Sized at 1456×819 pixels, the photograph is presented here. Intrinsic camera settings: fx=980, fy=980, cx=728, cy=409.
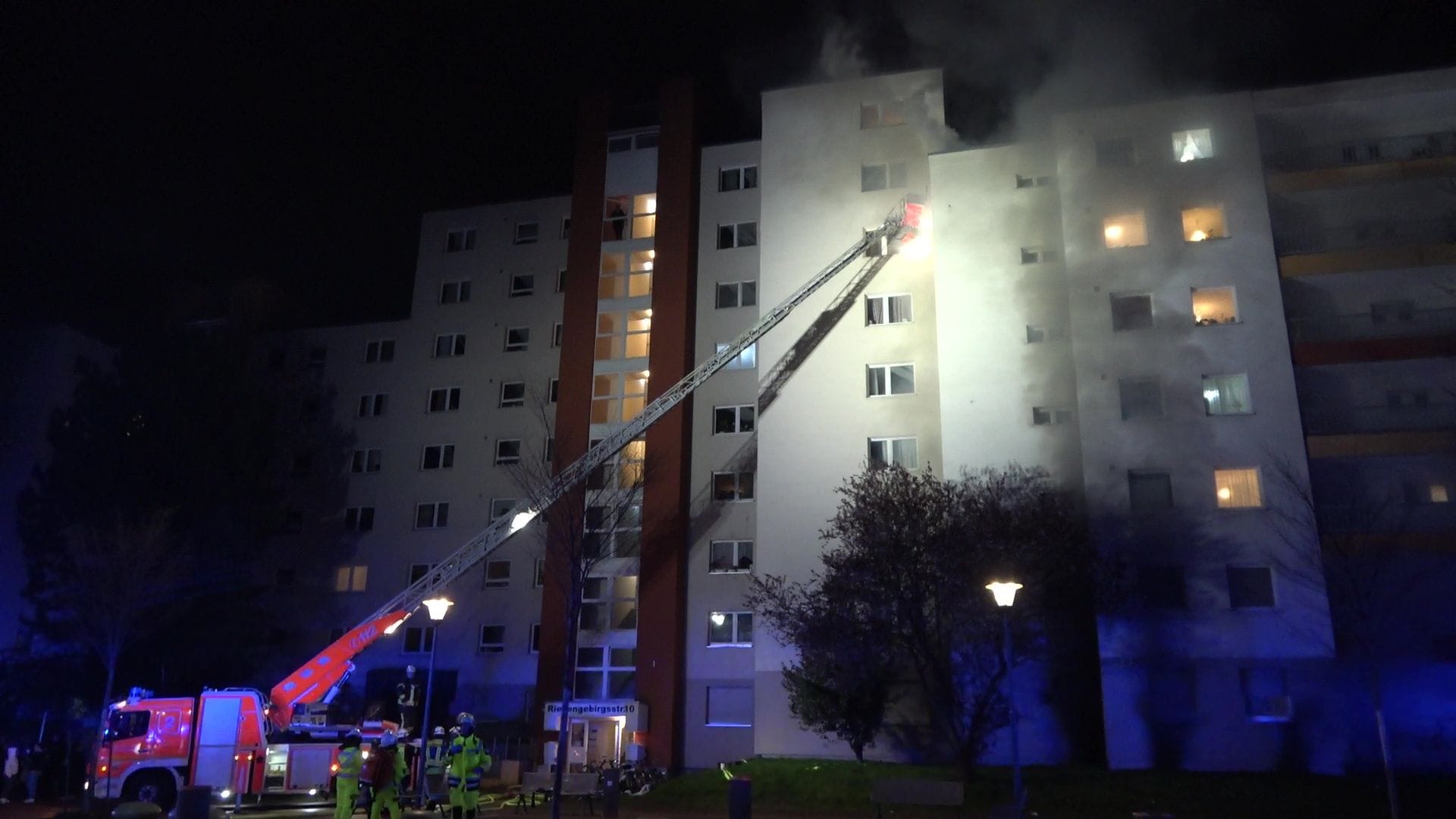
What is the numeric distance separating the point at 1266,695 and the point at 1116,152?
60.4 feet

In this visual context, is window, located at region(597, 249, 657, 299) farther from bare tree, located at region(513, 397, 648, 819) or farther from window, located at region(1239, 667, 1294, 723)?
window, located at region(1239, 667, 1294, 723)

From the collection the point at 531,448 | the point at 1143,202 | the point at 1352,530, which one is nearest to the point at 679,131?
the point at 531,448

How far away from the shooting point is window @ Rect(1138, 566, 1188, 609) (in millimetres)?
29578

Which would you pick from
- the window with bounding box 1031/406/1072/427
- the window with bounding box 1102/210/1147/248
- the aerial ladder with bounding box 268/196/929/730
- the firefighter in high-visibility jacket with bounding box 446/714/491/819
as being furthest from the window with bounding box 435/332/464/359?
the firefighter in high-visibility jacket with bounding box 446/714/491/819

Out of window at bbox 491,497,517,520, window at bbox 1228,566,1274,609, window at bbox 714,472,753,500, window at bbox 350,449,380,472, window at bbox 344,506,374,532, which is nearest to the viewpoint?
window at bbox 1228,566,1274,609

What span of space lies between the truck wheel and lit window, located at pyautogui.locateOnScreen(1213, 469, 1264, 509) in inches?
1188

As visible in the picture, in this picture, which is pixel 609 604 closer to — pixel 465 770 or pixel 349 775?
pixel 349 775

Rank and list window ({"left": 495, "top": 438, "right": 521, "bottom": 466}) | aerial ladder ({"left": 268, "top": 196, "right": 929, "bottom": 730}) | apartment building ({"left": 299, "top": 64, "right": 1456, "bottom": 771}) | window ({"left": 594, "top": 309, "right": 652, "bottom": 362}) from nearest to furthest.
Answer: aerial ladder ({"left": 268, "top": 196, "right": 929, "bottom": 730}) → apartment building ({"left": 299, "top": 64, "right": 1456, "bottom": 771}) → window ({"left": 594, "top": 309, "right": 652, "bottom": 362}) → window ({"left": 495, "top": 438, "right": 521, "bottom": 466})

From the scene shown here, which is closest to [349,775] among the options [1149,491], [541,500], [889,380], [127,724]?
[127,724]

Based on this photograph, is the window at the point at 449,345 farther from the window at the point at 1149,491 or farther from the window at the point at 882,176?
the window at the point at 1149,491

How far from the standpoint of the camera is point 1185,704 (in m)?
28.9

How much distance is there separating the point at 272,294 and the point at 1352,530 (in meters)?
46.3

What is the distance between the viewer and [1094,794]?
975 inches

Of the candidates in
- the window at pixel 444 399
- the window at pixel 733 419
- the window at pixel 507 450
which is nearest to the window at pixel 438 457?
the window at pixel 444 399
